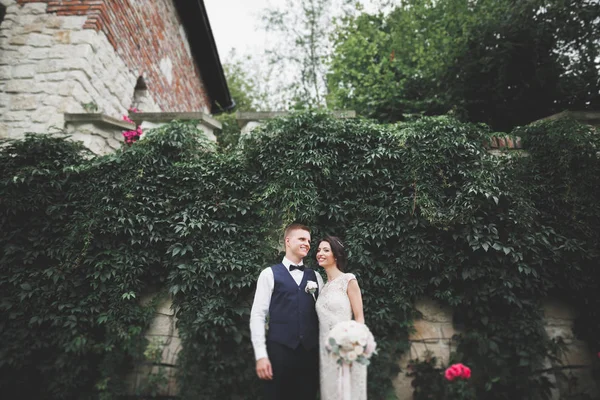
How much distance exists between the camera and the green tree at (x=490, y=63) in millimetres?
5020

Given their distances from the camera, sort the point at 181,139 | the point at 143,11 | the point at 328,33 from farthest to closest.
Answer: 1. the point at 328,33
2. the point at 143,11
3. the point at 181,139

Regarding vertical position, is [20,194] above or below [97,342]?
above

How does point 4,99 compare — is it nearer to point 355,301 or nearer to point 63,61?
point 63,61

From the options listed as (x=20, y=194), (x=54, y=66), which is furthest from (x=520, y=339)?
(x=54, y=66)

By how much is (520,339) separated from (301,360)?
86.7 inches

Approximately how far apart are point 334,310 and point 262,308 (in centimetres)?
56

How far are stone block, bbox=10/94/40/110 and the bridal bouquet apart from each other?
5107 mm

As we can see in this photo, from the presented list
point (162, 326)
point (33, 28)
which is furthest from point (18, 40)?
point (162, 326)

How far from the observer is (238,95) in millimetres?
14766

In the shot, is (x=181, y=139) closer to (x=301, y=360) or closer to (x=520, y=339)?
(x=301, y=360)

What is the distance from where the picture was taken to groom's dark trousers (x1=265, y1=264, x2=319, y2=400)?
2.29 metres

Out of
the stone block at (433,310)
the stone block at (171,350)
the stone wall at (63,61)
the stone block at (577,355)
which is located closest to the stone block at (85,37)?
the stone wall at (63,61)

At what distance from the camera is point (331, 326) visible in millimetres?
2398

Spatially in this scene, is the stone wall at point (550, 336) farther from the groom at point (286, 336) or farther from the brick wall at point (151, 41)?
the brick wall at point (151, 41)
